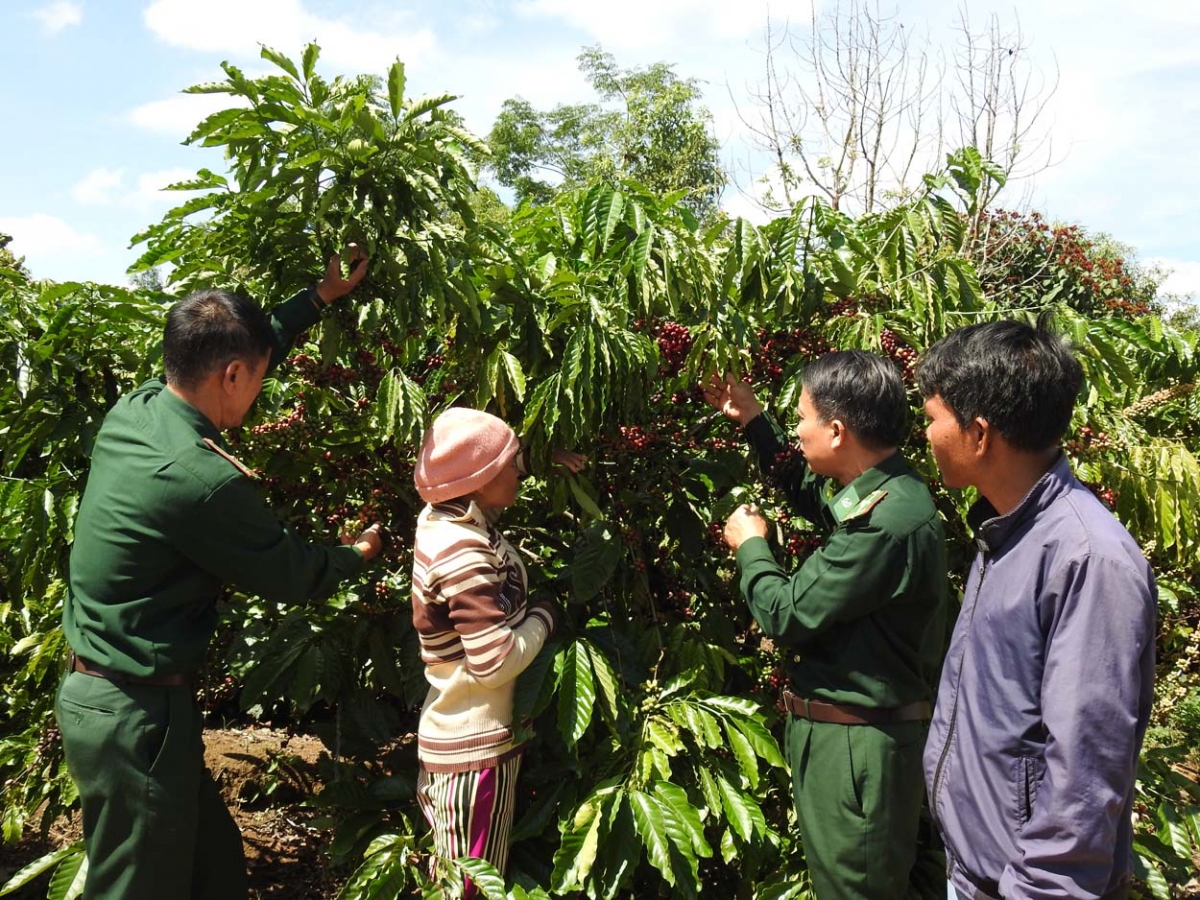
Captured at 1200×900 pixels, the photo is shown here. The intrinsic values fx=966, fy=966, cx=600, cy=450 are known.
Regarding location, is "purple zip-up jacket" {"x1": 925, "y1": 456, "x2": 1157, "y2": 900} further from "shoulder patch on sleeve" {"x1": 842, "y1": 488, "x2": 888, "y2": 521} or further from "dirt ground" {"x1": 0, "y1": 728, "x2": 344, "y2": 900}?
"dirt ground" {"x1": 0, "y1": 728, "x2": 344, "y2": 900}

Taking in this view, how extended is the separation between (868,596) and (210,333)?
65.0 inches

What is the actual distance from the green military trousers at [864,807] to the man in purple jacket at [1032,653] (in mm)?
316

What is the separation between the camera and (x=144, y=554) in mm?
2260

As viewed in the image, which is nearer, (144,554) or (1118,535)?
(1118,535)

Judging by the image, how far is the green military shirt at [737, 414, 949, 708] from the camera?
2.11 metres

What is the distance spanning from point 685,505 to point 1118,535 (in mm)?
1428

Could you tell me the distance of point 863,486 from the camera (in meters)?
2.23

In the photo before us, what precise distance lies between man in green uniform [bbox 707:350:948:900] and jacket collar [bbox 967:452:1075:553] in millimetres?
348

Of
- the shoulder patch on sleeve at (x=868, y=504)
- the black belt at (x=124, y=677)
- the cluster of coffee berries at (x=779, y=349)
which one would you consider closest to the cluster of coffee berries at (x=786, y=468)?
the cluster of coffee berries at (x=779, y=349)

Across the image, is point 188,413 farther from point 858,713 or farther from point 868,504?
point 858,713

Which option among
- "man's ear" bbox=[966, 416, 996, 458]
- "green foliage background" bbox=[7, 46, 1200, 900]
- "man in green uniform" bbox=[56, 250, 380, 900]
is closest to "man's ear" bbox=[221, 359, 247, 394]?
"man in green uniform" bbox=[56, 250, 380, 900]

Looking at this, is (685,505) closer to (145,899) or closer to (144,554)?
(144,554)

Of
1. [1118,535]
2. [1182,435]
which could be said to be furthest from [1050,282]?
[1118,535]

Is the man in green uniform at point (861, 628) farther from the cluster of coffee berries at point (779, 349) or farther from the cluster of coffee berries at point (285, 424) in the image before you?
the cluster of coffee berries at point (285, 424)
